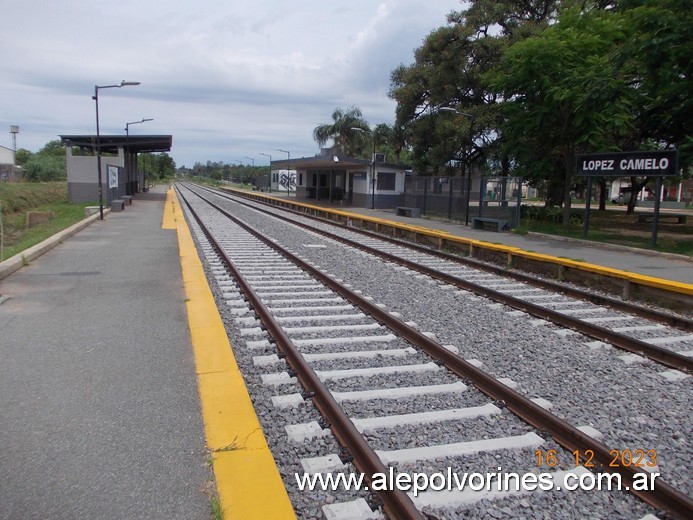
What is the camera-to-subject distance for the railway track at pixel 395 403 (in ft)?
11.7

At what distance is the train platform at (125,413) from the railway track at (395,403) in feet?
1.45

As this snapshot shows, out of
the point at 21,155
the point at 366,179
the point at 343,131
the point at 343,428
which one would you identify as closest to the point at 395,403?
the point at 343,428

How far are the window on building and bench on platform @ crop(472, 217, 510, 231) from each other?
15043 millimetres

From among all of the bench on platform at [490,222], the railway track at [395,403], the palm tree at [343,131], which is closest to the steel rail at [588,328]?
the railway track at [395,403]

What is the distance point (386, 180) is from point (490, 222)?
52.5 ft

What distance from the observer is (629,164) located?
17453mm

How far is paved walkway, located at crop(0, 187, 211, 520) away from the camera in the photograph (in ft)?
10.3

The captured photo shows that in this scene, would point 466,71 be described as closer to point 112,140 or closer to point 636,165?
point 636,165

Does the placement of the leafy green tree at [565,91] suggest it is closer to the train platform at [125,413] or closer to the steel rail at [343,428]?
the train platform at [125,413]

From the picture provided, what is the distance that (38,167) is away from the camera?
59094 millimetres

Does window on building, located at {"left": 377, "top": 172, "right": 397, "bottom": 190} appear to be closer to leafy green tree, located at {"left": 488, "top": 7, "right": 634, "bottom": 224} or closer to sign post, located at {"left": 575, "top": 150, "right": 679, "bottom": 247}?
leafy green tree, located at {"left": 488, "top": 7, "right": 634, "bottom": 224}

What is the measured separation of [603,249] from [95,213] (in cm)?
2021

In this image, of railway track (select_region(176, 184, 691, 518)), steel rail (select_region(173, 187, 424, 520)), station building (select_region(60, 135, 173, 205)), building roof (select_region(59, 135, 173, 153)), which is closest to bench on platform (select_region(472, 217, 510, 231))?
railway track (select_region(176, 184, 691, 518))

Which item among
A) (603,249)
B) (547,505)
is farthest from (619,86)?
(547,505)
